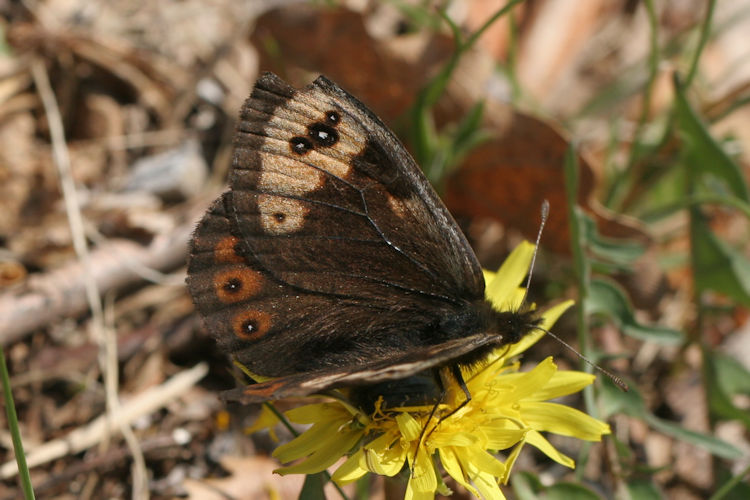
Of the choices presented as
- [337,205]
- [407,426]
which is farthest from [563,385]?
[337,205]

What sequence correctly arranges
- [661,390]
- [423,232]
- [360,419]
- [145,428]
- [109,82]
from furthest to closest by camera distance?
1. [109,82]
2. [661,390]
3. [145,428]
4. [423,232]
5. [360,419]

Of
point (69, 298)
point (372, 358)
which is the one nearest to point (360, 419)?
point (372, 358)

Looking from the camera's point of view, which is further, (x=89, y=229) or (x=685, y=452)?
(x=89, y=229)

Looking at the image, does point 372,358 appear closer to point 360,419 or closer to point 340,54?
point 360,419

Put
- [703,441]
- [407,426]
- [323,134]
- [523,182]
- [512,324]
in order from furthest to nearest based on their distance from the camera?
[523,182]
[703,441]
[323,134]
[512,324]
[407,426]

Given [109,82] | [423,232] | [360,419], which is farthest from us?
[109,82]

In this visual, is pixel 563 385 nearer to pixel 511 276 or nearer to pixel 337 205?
pixel 511 276
